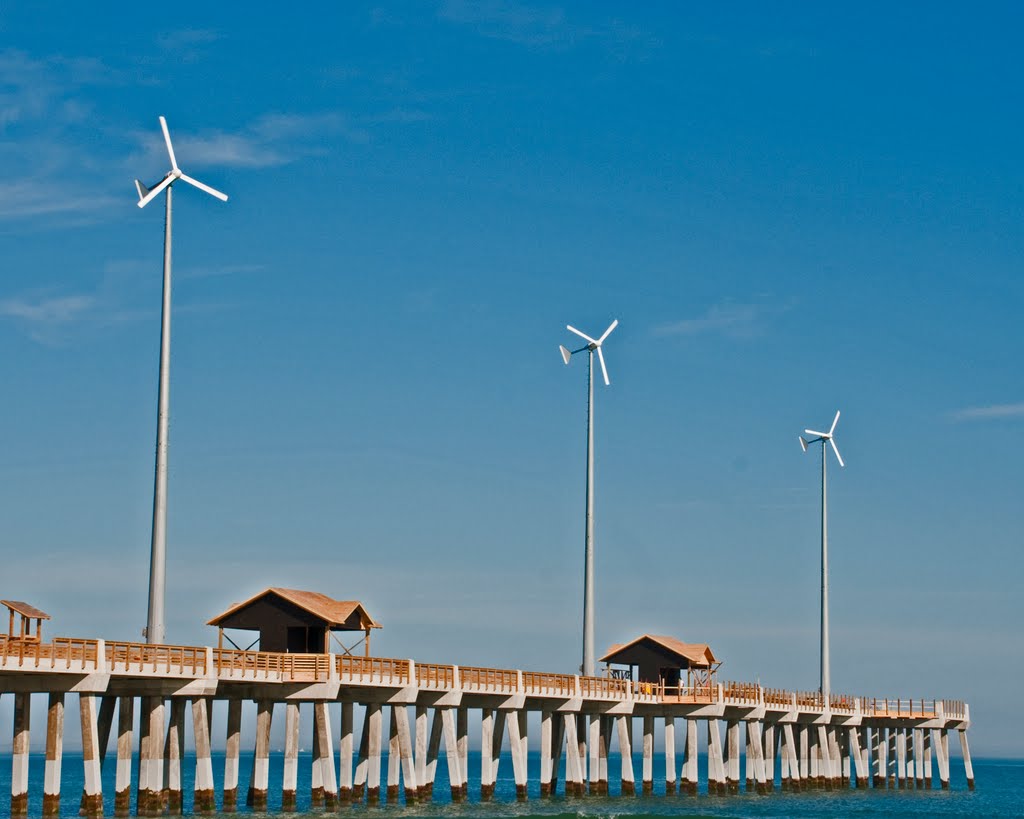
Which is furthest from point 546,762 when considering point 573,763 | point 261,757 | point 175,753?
point 175,753

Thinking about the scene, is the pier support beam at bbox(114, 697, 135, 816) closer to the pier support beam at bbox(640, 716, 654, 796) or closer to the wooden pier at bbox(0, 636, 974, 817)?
the wooden pier at bbox(0, 636, 974, 817)

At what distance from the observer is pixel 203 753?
2127 inches

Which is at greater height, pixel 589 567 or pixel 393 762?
pixel 589 567

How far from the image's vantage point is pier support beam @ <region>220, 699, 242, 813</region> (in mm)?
56219

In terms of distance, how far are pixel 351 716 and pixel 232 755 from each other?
6.66m

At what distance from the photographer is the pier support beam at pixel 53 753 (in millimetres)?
47062

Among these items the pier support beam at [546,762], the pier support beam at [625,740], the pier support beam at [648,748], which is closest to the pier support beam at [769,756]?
the pier support beam at [648,748]

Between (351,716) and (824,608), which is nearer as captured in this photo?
(351,716)

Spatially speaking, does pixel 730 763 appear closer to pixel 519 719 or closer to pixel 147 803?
pixel 519 719

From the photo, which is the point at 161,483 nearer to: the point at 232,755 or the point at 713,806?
the point at 232,755

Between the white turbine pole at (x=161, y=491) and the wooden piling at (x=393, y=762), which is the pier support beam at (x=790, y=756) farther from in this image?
the white turbine pole at (x=161, y=491)

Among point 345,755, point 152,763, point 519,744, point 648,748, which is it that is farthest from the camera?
point 648,748

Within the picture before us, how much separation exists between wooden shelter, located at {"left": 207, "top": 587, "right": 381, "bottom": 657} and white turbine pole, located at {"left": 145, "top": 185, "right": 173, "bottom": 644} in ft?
35.4

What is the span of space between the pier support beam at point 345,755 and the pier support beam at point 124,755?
9503 millimetres
